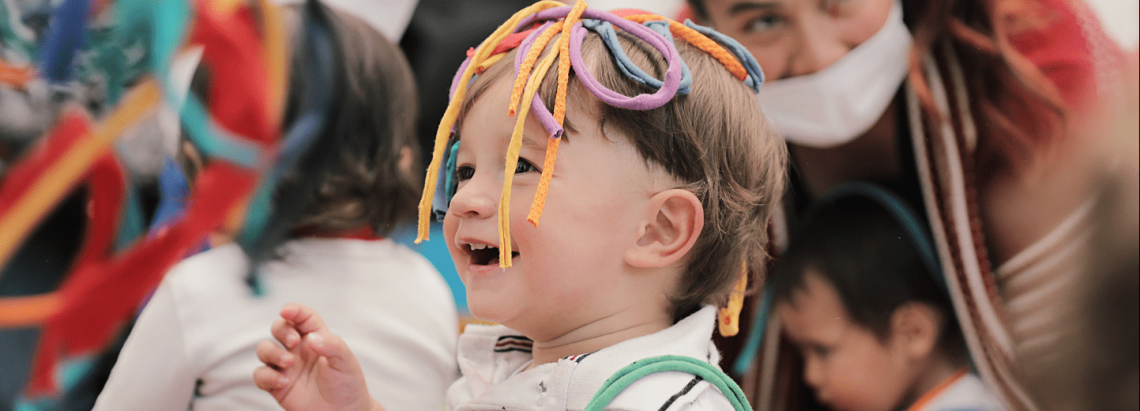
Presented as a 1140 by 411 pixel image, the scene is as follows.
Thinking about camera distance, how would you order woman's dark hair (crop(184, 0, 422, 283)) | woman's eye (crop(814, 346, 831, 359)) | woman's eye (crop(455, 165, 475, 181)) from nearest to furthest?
woman's eye (crop(455, 165, 475, 181))
woman's dark hair (crop(184, 0, 422, 283))
woman's eye (crop(814, 346, 831, 359))

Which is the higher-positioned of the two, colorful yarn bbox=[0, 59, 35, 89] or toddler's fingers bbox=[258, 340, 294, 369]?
colorful yarn bbox=[0, 59, 35, 89]

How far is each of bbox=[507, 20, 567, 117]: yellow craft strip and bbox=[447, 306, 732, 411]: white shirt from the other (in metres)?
0.20

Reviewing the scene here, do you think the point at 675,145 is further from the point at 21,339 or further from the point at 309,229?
the point at 21,339

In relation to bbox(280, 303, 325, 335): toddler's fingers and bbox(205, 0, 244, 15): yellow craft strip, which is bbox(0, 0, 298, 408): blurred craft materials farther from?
bbox(280, 303, 325, 335): toddler's fingers

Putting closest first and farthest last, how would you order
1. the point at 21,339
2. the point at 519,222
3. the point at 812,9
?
the point at 519,222 < the point at 21,339 < the point at 812,9

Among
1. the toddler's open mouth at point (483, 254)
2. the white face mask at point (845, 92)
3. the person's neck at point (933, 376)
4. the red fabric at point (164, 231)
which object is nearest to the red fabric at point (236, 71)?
the red fabric at point (164, 231)

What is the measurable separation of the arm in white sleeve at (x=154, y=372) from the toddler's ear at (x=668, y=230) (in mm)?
493

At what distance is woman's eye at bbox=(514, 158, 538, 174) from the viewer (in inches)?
24.3

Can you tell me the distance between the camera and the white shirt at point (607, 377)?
0.57 metres

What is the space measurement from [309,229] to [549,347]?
1.27ft

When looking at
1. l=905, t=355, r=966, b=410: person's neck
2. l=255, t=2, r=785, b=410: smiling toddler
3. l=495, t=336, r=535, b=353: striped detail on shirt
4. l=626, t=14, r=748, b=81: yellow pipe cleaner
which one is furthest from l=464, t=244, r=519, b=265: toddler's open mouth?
l=905, t=355, r=966, b=410: person's neck

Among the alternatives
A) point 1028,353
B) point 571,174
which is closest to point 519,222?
point 571,174

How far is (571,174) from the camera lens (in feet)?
1.99

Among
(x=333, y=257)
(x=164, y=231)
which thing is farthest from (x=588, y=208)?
(x=164, y=231)
